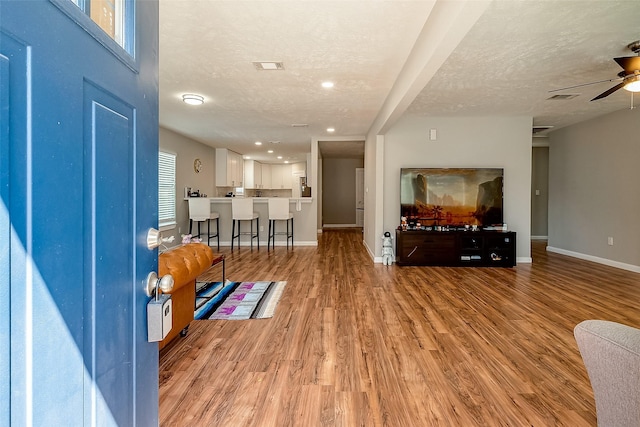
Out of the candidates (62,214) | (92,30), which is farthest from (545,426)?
(92,30)

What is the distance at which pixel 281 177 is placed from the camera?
39.9ft

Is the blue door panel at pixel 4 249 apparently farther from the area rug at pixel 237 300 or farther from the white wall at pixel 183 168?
the white wall at pixel 183 168

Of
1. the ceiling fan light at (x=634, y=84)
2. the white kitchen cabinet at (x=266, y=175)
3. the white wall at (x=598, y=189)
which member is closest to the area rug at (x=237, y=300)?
the ceiling fan light at (x=634, y=84)

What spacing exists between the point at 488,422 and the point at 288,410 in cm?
99

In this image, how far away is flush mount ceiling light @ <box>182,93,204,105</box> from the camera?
171 inches

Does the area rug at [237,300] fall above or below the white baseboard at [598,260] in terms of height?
below

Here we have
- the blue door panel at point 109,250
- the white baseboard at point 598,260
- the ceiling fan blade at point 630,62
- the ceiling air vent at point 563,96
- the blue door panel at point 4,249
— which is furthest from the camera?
the white baseboard at point 598,260

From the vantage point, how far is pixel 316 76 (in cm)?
363

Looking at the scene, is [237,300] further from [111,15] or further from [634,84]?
[634,84]

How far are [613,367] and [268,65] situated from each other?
3.39 meters

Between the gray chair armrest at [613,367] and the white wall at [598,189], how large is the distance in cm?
528

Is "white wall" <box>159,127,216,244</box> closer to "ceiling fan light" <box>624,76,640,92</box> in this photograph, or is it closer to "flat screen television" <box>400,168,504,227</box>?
"flat screen television" <box>400,168,504,227</box>

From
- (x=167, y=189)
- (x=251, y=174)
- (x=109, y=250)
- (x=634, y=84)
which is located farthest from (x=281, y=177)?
(x=109, y=250)

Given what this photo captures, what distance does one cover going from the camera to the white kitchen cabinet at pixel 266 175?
1180 centimetres
